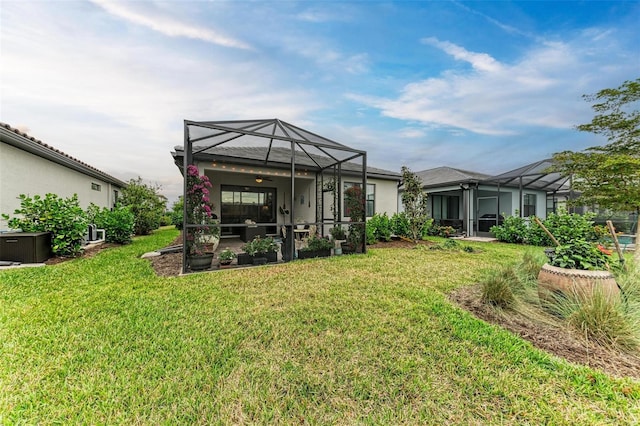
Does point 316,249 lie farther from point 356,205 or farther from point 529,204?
point 529,204

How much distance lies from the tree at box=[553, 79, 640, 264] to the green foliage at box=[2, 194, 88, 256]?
522 inches

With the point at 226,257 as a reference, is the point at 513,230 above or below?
above

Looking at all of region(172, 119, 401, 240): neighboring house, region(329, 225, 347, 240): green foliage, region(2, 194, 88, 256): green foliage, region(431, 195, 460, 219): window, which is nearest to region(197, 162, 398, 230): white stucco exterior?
region(172, 119, 401, 240): neighboring house

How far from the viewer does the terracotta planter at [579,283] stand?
288cm

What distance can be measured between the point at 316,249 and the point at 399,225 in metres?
5.27

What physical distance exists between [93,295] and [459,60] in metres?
11.7

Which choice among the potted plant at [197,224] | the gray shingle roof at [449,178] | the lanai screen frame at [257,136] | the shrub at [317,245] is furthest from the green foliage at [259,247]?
the gray shingle roof at [449,178]

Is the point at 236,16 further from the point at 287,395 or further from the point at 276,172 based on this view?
the point at 287,395

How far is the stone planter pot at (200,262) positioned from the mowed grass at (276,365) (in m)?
1.40

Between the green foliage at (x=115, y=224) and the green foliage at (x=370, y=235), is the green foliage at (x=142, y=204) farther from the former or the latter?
the green foliage at (x=370, y=235)

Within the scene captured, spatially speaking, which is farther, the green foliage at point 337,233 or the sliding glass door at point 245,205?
the sliding glass door at point 245,205

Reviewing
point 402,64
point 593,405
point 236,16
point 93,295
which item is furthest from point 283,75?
point 593,405

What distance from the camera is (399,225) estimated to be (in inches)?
422

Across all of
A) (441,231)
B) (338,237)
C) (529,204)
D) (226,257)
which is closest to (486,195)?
(529,204)
